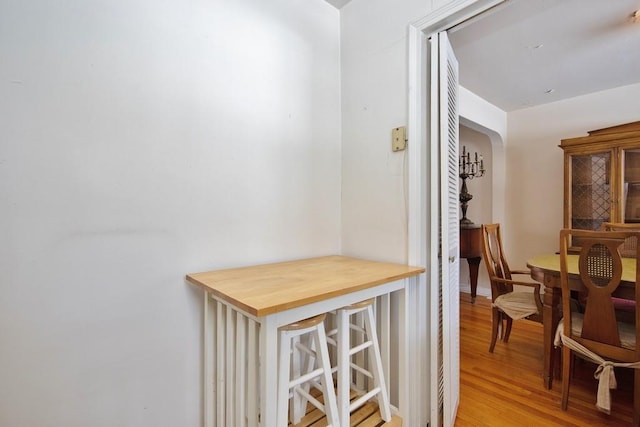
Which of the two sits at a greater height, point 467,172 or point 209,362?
point 467,172

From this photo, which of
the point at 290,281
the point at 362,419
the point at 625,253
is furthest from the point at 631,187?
the point at 290,281

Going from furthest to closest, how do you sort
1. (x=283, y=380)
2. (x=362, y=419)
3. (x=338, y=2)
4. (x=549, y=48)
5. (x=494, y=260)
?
(x=494, y=260) → (x=549, y=48) → (x=338, y=2) → (x=362, y=419) → (x=283, y=380)

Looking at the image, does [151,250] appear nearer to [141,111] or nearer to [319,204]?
[141,111]

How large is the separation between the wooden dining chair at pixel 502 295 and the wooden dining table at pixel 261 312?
1.35 meters

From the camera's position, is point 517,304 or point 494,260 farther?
point 494,260

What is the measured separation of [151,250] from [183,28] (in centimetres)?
99

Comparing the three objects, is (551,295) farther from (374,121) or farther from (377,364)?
(374,121)

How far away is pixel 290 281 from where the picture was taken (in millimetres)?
1118

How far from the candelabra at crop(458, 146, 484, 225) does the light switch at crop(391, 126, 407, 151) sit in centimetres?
258

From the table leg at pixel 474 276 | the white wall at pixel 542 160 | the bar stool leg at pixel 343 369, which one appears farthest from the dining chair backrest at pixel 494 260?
the bar stool leg at pixel 343 369

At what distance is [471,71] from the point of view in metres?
2.57

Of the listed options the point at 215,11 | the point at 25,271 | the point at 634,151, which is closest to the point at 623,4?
the point at 634,151

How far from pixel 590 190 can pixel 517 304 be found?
164 cm

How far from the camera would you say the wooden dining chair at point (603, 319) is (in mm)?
1472
